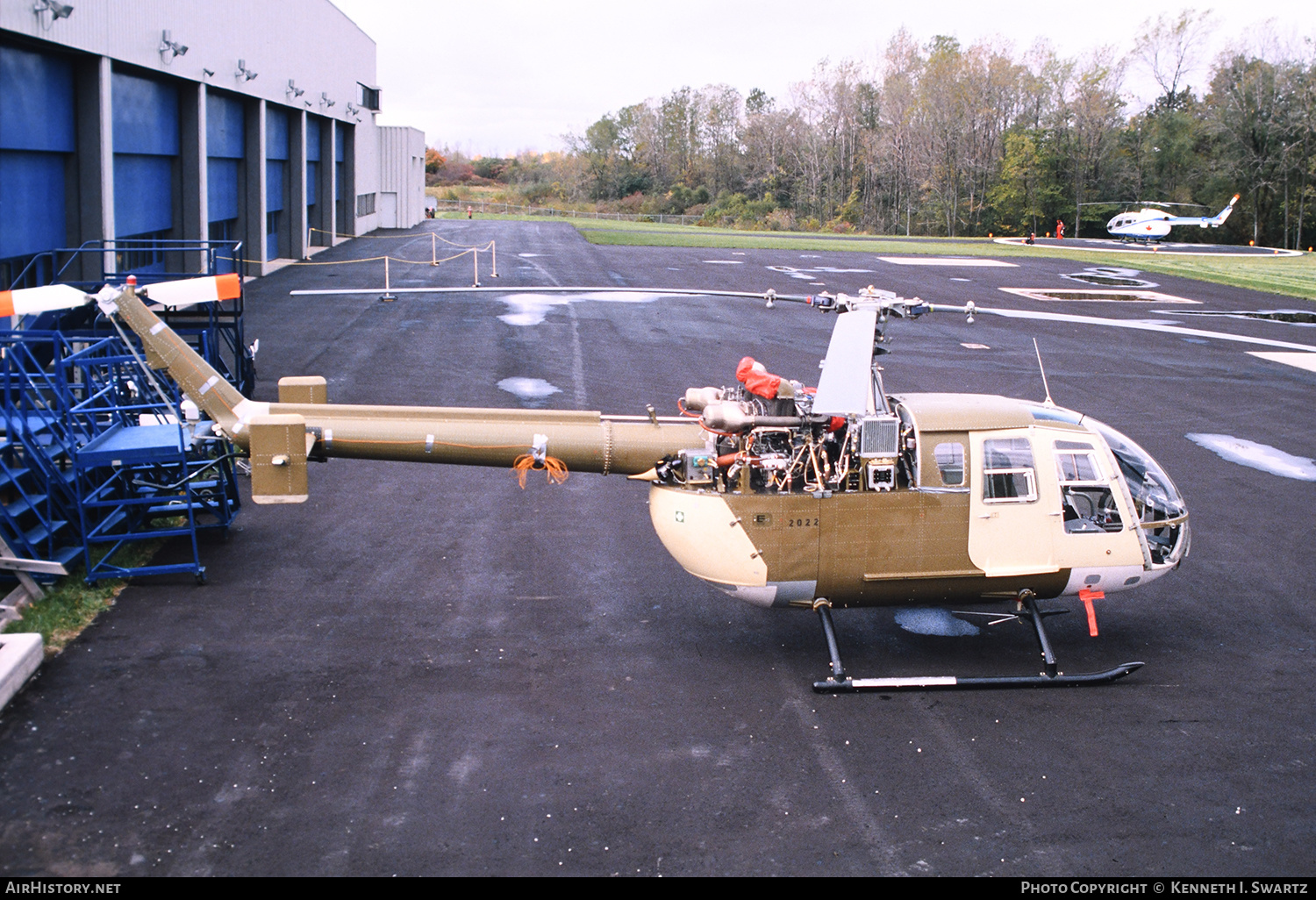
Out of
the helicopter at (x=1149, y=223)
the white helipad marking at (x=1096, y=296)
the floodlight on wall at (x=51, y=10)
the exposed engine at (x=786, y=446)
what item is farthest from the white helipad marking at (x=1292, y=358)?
the helicopter at (x=1149, y=223)

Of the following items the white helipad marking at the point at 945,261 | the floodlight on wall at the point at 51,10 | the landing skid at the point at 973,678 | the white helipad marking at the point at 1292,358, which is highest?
the floodlight on wall at the point at 51,10

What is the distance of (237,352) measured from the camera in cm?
1847

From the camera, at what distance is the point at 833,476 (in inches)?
413

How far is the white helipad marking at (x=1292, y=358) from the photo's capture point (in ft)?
92.5

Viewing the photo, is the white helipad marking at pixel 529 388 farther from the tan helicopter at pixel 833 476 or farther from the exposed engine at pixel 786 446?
the exposed engine at pixel 786 446

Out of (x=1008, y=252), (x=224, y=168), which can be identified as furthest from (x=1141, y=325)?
(x=224, y=168)

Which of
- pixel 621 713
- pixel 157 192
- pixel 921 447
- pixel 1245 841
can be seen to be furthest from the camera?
pixel 157 192

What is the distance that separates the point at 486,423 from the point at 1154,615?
8.68m

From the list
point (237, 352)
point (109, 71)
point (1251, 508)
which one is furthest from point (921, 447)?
point (109, 71)

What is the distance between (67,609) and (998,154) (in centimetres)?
9134

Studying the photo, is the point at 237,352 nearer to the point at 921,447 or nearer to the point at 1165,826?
the point at 921,447

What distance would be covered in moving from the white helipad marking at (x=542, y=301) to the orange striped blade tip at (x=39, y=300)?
19.6 meters

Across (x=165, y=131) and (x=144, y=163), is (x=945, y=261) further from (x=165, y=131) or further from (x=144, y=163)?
(x=144, y=163)

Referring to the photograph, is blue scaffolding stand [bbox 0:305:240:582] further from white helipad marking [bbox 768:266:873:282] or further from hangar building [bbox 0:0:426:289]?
white helipad marking [bbox 768:266:873:282]
